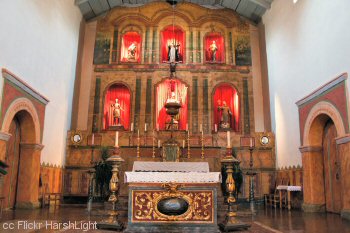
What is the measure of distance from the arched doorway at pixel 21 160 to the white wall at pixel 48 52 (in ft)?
2.81

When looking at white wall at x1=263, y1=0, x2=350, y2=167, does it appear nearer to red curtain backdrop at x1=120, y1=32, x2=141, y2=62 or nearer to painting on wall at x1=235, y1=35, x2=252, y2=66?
painting on wall at x1=235, y1=35, x2=252, y2=66

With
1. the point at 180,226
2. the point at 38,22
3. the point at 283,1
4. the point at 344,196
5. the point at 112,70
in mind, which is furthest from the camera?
the point at 112,70

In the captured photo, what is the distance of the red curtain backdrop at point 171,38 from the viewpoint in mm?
15505

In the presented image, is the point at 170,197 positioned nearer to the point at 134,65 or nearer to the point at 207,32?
the point at 134,65

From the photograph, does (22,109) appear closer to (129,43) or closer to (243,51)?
(129,43)

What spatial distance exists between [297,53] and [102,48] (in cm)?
807

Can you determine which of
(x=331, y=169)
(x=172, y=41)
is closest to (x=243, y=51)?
(x=172, y=41)

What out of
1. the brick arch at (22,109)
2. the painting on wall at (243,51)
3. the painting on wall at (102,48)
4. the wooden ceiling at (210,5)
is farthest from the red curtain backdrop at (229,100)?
the brick arch at (22,109)

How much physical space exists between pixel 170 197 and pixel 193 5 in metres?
11.7

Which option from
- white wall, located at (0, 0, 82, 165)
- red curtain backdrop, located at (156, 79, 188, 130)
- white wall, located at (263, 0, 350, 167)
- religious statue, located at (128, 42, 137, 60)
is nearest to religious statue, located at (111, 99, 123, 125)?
red curtain backdrop, located at (156, 79, 188, 130)

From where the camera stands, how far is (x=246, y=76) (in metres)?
14.8

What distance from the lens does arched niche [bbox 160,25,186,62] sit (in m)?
15.3

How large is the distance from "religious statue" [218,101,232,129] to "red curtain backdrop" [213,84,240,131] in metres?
0.18

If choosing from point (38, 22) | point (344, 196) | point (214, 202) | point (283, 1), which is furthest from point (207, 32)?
point (214, 202)
